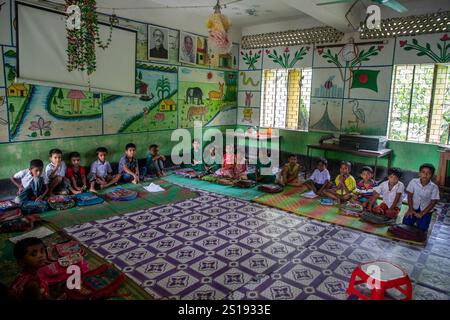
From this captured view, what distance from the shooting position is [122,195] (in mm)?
5465

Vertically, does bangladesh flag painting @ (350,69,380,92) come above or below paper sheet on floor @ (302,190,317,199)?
above

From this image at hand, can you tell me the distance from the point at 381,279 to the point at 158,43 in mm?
6115

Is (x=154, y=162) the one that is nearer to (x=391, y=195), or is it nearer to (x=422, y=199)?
(x=391, y=195)

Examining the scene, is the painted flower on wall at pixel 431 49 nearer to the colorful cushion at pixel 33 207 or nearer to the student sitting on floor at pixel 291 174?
the student sitting on floor at pixel 291 174

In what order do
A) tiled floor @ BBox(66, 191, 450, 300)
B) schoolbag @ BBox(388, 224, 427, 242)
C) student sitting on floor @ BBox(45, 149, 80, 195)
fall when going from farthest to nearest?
student sitting on floor @ BBox(45, 149, 80, 195) → schoolbag @ BBox(388, 224, 427, 242) → tiled floor @ BBox(66, 191, 450, 300)

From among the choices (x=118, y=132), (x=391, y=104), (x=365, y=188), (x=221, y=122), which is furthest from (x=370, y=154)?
(x=118, y=132)

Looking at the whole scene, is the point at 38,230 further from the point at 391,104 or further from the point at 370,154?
the point at 391,104

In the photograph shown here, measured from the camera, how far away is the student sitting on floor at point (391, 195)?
15.3ft

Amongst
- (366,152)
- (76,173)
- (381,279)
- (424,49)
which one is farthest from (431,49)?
(76,173)

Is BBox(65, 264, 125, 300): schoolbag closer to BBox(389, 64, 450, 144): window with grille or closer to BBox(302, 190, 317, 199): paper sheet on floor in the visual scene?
BBox(302, 190, 317, 199): paper sheet on floor

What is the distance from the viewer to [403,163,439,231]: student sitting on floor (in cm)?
420

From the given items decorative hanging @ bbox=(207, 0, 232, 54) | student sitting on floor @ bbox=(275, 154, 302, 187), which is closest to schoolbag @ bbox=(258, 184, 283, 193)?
student sitting on floor @ bbox=(275, 154, 302, 187)

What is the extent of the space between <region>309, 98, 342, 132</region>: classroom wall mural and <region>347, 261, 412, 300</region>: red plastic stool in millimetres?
5008

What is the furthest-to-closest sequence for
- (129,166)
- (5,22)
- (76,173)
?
(129,166) < (76,173) < (5,22)
